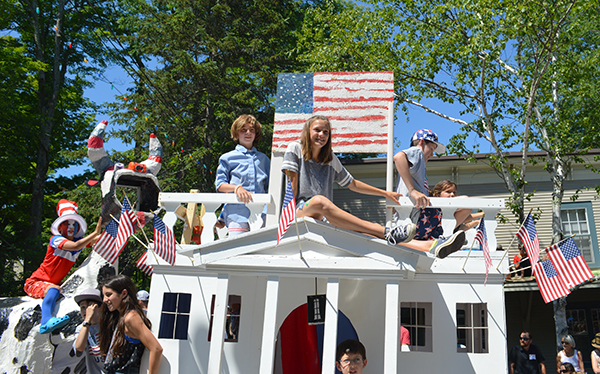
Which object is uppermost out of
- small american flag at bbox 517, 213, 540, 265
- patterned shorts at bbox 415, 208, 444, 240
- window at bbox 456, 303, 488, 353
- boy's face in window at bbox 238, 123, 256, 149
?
boy's face in window at bbox 238, 123, 256, 149

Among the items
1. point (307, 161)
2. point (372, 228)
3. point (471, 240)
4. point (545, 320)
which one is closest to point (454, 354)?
point (471, 240)

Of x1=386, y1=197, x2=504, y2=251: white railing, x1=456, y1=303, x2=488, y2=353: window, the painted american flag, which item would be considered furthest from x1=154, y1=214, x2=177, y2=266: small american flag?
x1=456, y1=303, x2=488, y2=353: window

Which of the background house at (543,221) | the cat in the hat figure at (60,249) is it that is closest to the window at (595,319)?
the background house at (543,221)

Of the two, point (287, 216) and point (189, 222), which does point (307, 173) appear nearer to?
point (287, 216)

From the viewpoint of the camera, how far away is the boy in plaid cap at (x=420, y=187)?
5.15 meters

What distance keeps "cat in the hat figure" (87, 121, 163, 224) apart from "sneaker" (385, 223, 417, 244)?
3121mm

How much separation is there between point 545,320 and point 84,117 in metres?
18.3

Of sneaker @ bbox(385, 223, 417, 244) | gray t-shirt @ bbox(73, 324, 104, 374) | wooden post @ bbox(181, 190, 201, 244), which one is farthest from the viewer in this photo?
wooden post @ bbox(181, 190, 201, 244)

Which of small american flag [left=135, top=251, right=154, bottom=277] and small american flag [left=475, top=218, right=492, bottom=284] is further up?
small american flag [left=475, top=218, right=492, bottom=284]

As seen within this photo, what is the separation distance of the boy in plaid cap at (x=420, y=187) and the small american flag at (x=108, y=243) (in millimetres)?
3263

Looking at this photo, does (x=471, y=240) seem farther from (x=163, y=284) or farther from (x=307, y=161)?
(x=163, y=284)

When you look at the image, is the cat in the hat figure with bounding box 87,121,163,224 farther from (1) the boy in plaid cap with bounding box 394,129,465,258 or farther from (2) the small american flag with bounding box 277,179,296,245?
(1) the boy in plaid cap with bounding box 394,129,465,258

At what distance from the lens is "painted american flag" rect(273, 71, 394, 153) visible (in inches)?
251

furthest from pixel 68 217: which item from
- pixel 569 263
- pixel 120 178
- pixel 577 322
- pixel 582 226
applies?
pixel 582 226
